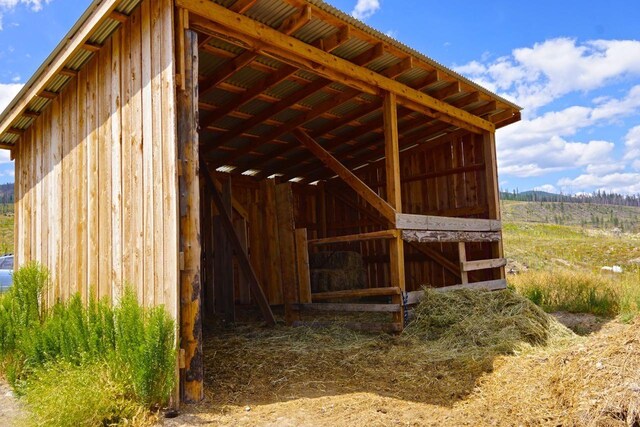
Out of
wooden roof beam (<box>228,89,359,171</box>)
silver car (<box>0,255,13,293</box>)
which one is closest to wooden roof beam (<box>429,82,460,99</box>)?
wooden roof beam (<box>228,89,359,171</box>)

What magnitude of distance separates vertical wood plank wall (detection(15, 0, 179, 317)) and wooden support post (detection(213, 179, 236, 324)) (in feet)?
10.1

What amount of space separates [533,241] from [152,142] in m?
36.3

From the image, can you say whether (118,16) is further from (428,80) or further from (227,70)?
(428,80)

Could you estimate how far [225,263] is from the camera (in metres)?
9.80

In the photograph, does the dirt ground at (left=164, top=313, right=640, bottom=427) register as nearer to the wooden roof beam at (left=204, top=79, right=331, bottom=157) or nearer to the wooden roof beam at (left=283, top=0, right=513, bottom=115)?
the wooden roof beam at (left=283, top=0, right=513, bottom=115)

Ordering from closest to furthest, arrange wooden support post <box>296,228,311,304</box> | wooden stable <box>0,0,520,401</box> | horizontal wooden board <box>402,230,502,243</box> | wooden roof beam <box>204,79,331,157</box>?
wooden stable <box>0,0,520,401</box>
horizontal wooden board <box>402,230,502,243</box>
wooden roof beam <box>204,79,331,157</box>
wooden support post <box>296,228,311,304</box>

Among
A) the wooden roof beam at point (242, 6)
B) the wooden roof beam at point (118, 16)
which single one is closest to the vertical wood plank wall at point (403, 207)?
the wooden roof beam at point (242, 6)

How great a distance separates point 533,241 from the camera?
3712 cm

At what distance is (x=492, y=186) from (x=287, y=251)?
4248 mm

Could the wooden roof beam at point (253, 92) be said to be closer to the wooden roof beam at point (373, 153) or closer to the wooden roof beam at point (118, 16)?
the wooden roof beam at point (118, 16)

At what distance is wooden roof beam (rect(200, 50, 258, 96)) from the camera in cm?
675

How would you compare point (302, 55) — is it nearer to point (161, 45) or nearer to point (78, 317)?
point (161, 45)

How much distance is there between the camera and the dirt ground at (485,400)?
4.06m

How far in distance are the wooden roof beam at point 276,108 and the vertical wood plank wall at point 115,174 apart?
3073mm
